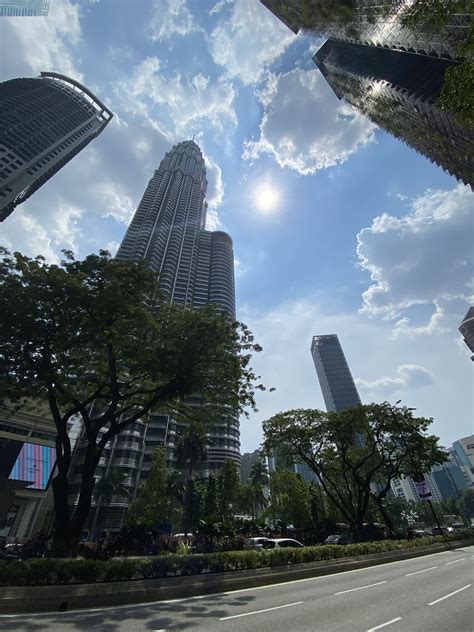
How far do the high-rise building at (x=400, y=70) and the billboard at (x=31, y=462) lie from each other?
175 feet

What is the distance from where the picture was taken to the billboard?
3447 centimetres

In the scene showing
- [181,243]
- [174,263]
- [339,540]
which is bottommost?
[339,540]

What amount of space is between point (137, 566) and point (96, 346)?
10197 millimetres

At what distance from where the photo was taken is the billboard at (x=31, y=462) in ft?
113

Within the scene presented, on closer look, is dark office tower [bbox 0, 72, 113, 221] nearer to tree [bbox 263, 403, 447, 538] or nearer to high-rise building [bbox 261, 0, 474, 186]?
high-rise building [bbox 261, 0, 474, 186]

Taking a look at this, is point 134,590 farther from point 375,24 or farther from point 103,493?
point 103,493

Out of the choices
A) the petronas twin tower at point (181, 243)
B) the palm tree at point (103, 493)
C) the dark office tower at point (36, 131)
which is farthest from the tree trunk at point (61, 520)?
the dark office tower at point (36, 131)

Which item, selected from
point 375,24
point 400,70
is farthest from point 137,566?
point 400,70

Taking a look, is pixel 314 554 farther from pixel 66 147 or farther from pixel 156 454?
pixel 66 147

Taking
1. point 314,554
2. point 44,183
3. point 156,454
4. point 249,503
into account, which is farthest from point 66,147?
point 314,554

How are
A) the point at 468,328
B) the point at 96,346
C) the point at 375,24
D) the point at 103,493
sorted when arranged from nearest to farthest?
1. the point at 96,346
2. the point at 375,24
3. the point at 103,493
4. the point at 468,328

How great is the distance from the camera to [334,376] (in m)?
181

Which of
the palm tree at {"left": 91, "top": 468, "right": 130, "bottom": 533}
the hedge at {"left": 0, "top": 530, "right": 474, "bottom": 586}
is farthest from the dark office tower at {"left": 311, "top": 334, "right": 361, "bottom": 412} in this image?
the hedge at {"left": 0, "top": 530, "right": 474, "bottom": 586}

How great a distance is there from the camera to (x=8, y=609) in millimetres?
8070
